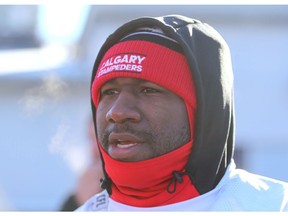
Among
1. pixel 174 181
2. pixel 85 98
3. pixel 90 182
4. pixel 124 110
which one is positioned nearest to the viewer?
pixel 124 110

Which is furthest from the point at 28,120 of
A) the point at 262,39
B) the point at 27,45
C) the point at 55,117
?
the point at 262,39

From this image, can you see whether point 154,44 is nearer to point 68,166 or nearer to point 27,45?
point 68,166

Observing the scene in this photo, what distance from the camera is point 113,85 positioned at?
2678mm

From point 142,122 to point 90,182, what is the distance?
6.79ft

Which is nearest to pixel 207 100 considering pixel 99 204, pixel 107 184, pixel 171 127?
pixel 171 127

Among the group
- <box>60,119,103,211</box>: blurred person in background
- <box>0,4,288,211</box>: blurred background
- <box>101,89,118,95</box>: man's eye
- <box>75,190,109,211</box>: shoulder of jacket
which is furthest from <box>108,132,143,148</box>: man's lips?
<box>0,4,288,211</box>: blurred background

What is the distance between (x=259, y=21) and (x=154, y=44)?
842 centimetres

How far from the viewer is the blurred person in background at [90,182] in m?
4.50

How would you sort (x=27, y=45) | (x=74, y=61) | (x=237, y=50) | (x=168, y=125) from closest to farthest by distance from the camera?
(x=168, y=125), (x=237, y=50), (x=74, y=61), (x=27, y=45)

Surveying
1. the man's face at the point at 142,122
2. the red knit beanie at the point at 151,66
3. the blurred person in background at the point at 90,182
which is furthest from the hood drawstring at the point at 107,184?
the blurred person in background at the point at 90,182

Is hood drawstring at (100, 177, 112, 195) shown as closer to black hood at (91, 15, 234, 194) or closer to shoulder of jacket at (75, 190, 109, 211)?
shoulder of jacket at (75, 190, 109, 211)

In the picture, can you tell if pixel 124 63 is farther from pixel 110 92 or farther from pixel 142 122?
pixel 142 122

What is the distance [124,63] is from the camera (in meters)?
2.65

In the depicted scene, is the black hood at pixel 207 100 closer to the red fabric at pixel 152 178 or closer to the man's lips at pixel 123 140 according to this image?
the red fabric at pixel 152 178
